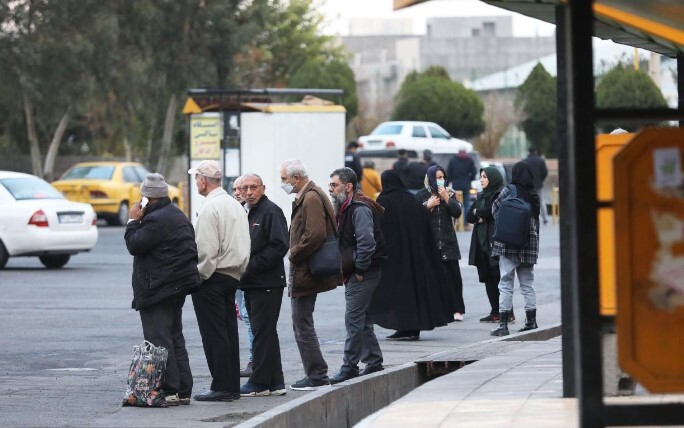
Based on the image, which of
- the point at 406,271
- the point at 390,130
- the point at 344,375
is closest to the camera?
the point at 344,375

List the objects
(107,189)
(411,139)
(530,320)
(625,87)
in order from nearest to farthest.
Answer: (530,320) < (107,189) < (625,87) < (411,139)

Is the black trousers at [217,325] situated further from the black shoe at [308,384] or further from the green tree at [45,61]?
the green tree at [45,61]

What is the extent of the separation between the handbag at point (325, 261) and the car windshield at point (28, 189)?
14.1 metres

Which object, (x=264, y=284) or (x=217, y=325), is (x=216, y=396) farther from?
(x=264, y=284)

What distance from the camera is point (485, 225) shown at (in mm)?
Result: 16906

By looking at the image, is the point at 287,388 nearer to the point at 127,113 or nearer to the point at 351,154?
the point at 351,154

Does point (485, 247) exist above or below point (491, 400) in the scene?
above

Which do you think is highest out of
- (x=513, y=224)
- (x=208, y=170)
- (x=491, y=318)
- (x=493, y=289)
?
(x=208, y=170)

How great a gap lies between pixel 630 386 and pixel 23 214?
17167 millimetres

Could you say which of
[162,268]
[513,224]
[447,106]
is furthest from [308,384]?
[447,106]

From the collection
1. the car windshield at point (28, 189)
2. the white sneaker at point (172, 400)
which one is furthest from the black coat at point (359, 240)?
the car windshield at point (28, 189)

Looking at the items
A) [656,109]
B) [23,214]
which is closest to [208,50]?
[23,214]

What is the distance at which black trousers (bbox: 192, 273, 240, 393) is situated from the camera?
1120 cm

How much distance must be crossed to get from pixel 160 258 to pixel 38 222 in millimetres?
14011
